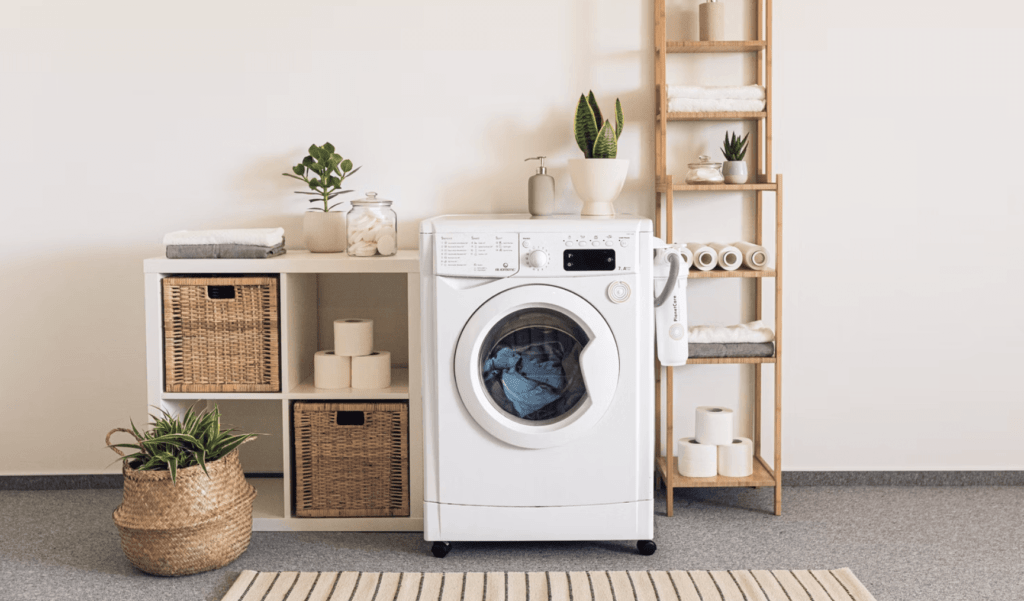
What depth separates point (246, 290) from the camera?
248cm

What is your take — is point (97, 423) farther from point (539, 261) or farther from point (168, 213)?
point (539, 261)

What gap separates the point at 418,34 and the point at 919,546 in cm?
207

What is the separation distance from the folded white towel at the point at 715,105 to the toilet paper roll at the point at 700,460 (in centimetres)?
99

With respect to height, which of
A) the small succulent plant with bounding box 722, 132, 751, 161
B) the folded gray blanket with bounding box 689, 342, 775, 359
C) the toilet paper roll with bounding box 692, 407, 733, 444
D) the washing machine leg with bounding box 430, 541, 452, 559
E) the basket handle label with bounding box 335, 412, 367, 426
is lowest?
the washing machine leg with bounding box 430, 541, 452, 559

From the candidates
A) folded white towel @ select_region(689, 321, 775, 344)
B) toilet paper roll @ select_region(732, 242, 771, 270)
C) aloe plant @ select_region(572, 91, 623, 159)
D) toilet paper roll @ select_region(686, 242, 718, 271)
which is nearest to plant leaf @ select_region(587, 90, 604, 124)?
aloe plant @ select_region(572, 91, 623, 159)

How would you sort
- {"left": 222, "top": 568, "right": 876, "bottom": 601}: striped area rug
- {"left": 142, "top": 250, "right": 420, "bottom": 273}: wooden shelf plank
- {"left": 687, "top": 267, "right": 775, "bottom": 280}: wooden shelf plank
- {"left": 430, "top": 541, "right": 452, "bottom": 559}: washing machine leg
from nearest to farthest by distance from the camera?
1. {"left": 222, "top": 568, "right": 876, "bottom": 601}: striped area rug
2. {"left": 430, "top": 541, "right": 452, "bottom": 559}: washing machine leg
3. {"left": 142, "top": 250, "right": 420, "bottom": 273}: wooden shelf plank
4. {"left": 687, "top": 267, "right": 775, "bottom": 280}: wooden shelf plank

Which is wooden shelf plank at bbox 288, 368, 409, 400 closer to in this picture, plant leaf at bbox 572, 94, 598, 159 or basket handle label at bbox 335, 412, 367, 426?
Answer: basket handle label at bbox 335, 412, 367, 426

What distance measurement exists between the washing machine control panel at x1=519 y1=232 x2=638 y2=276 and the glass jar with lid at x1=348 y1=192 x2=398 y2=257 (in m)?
0.49

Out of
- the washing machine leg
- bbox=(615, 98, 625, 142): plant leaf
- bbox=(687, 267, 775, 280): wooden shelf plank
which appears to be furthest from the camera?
bbox=(615, 98, 625, 142): plant leaf

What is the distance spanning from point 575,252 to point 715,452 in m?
0.85

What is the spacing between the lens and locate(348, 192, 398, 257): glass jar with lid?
256 cm

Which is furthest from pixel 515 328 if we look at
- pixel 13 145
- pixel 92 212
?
pixel 13 145

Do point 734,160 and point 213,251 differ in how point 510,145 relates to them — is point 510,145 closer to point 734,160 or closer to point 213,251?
point 734,160

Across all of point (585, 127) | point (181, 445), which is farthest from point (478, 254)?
point (181, 445)
